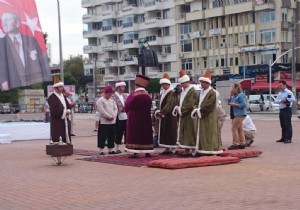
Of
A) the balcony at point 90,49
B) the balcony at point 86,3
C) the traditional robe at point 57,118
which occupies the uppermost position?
the balcony at point 86,3

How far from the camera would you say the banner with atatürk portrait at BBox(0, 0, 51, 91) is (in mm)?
25062

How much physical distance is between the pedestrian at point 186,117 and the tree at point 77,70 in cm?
8312

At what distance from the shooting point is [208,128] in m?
13.4

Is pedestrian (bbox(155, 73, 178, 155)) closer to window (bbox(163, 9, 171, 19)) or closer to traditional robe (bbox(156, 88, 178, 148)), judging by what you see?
traditional robe (bbox(156, 88, 178, 148))

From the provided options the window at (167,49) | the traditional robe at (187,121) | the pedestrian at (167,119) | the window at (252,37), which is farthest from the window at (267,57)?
the traditional robe at (187,121)

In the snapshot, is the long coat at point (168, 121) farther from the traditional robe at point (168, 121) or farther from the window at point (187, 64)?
the window at point (187, 64)

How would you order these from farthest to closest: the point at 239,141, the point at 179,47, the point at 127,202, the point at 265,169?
1. the point at 179,47
2. the point at 239,141
3. the point at 265,169
4. the point at 127,202

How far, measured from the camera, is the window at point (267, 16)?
66.2 metres

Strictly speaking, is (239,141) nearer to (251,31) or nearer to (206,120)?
(206,120)

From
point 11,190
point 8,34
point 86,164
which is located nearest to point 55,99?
point 86,164

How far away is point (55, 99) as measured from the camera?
14359 millimetres

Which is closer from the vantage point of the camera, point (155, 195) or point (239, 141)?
point (155, 195)

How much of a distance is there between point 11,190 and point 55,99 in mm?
4894

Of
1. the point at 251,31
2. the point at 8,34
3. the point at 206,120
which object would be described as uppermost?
the point at 251,31
